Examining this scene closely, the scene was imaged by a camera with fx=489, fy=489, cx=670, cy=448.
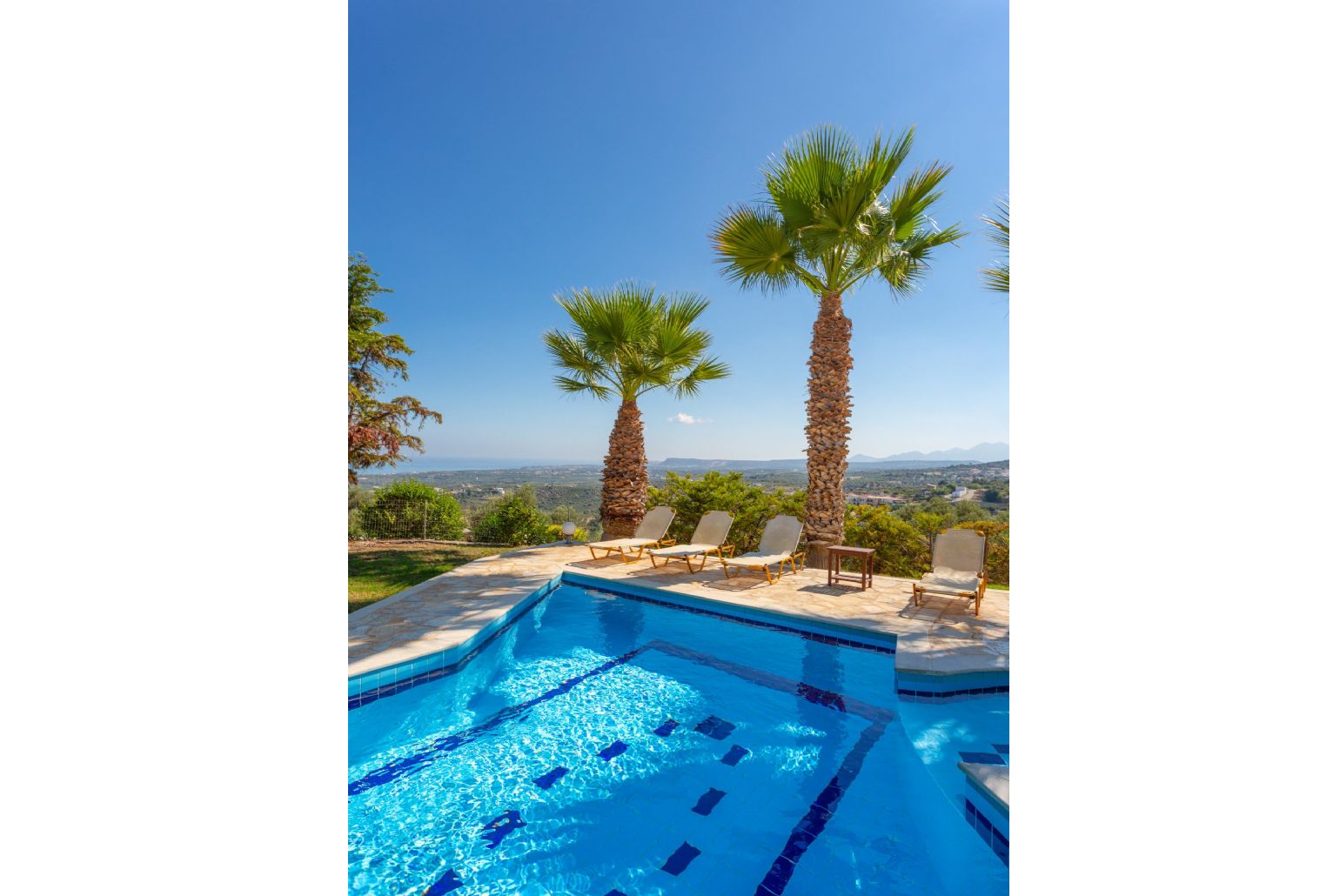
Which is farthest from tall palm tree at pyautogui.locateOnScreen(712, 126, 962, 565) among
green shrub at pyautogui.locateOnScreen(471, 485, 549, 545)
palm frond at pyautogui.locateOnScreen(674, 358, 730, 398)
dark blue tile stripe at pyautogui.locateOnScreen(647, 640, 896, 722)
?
green shrub at pyautogui.locateOnScreen(471, 485, 549, 545)

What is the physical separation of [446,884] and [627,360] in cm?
906

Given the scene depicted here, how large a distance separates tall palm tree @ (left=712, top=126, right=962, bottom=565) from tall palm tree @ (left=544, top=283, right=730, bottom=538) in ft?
6.78

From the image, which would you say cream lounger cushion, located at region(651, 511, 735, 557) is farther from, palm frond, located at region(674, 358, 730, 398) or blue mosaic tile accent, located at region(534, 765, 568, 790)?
blue mosaic tile accent, located at region(534, 765, 568, 790)

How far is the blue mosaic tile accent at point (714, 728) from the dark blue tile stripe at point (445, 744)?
4.61 feet

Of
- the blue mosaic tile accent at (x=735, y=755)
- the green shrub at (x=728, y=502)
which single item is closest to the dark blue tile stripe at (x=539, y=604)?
the blue mosaic tile accent at (x=735, y=755)

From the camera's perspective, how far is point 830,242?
7527 millimetres

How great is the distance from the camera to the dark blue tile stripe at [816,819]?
2.63 m

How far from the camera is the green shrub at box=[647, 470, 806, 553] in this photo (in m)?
10.7

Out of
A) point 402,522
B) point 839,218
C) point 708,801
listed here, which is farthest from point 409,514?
point 839,218

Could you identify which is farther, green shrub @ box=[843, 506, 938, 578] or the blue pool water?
green shrub @ box=[843, 506, 938, 578]

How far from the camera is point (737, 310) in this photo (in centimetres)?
1545
